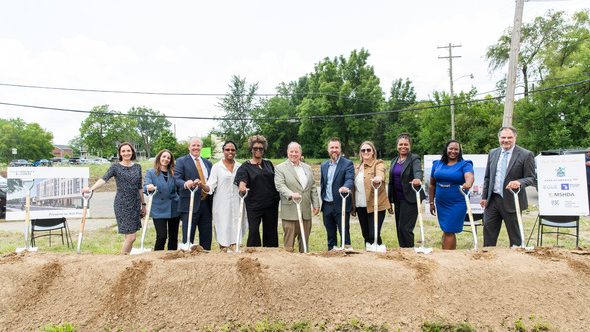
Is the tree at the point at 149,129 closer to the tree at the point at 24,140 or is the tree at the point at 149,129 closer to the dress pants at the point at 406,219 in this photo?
the tree at the point at 24,140

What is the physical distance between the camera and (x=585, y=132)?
21672mm

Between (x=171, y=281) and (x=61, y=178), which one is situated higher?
(x=61, y=178)

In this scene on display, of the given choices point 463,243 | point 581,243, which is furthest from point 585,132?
point 463,243

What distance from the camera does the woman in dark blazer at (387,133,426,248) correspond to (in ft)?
16.6

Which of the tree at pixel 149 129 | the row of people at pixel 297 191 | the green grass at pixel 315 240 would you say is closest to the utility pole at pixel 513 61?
the green grass at pixel 315 240

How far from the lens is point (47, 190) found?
7406 millimetres

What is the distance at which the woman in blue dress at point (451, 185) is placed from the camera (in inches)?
194

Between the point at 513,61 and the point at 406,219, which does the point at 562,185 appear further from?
the point at 513,61

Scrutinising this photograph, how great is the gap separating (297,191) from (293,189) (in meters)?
0.06

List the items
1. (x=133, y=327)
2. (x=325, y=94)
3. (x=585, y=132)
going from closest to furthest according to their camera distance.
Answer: (x=133, y=327) → (x=585, y=132) → (x=325, y=94)

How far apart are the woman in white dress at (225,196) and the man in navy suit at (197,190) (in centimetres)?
12

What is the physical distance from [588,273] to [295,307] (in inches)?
114

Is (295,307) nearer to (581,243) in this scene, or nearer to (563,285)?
(563,285)

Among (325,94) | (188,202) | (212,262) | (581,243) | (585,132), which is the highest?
(325,94)
